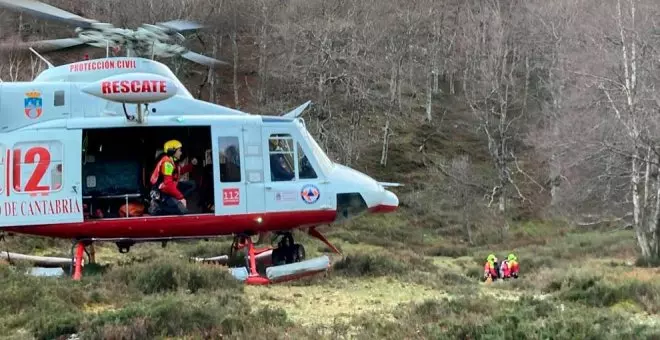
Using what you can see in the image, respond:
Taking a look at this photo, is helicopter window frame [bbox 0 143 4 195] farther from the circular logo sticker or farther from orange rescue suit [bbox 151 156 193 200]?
the circular logo sticker

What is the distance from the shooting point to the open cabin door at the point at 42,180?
10945mm

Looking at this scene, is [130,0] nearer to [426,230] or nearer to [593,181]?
[426,230]

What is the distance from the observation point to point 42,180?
36.2 ft

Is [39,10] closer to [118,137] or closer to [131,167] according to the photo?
[118,137]

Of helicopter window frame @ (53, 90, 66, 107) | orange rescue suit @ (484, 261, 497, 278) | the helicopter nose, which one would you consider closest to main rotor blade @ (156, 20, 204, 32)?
helicopter window frame @ (53, 90, 66, 107)

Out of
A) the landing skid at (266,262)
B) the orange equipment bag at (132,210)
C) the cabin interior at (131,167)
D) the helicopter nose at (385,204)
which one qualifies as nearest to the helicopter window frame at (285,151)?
the cabin interior at (131,167)

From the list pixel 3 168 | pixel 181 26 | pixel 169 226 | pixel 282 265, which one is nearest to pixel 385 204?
pixel 282 265

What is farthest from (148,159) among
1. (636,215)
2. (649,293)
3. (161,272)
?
(636,215)

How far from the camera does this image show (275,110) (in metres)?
39.6

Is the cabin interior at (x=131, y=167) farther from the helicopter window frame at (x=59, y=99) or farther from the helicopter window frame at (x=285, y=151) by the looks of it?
the helicopter window frame at (x=285, y=151)

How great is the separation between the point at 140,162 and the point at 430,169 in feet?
104

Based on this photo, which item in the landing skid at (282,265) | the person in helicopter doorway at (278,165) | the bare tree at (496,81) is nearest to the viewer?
the landing skid at (282,265)

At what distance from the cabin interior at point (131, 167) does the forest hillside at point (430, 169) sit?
1076 millimetres

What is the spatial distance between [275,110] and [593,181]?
1755cm
